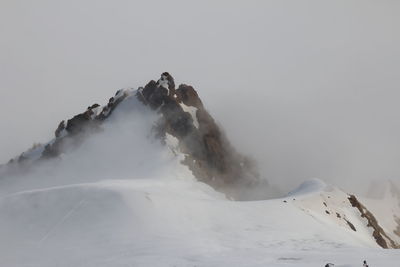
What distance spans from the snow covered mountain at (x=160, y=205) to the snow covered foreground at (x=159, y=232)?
0.32ft

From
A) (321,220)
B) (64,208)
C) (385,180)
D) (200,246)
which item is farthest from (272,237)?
(385,180)

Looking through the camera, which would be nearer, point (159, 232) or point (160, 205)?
point (159, 232)

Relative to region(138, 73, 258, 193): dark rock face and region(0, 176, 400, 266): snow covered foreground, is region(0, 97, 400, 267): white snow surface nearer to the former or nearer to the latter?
region(0, 176, 400, 266): snow covered foreground

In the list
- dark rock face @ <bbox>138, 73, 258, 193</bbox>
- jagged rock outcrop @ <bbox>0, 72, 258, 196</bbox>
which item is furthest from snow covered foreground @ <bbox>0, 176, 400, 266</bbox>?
jagged rock outcrop @ <bbox>0, 72, 258, 196</bbox>

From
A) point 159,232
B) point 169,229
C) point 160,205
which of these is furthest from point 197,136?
point 159,232

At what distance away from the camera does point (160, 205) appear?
51.1 meters

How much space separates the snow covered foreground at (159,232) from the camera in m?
34.8

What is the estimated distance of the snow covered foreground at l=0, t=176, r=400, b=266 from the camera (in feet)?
114

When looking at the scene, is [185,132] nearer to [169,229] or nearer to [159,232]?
[169,229]

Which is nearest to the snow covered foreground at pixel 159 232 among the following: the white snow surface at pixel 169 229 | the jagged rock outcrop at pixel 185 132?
the white snow surface at pixel 169 229

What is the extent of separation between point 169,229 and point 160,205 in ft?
19.4

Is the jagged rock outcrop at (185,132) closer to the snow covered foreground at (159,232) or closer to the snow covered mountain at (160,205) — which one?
the snow covered mountain at (160,205)

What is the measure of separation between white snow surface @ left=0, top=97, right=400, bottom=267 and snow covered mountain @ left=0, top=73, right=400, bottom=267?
10 cm

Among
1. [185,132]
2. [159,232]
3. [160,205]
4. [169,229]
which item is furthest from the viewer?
[185,132]
